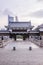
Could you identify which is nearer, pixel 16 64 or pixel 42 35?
pixel 16 64

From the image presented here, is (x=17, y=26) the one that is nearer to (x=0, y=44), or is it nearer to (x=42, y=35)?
(x=42, y=35)

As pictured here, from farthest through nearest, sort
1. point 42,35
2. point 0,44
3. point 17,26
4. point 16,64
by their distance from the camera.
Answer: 1. point 17,26
2. point 42,35
3. point 0,44
4. point 16,64

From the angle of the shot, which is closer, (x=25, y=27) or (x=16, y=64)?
(x=16, y=64)

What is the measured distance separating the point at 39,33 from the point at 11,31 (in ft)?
27.4

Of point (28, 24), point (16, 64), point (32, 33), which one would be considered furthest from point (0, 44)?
point (28, 24)

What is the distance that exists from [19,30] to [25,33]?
2518mm

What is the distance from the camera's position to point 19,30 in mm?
45688

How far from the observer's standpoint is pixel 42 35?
43750 millimetres

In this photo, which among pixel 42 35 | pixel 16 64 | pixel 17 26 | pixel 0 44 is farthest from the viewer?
pixel 17 26

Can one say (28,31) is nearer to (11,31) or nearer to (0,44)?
(11,31)

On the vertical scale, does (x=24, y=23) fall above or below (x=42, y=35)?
above

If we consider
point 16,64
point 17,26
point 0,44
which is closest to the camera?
point 16,64

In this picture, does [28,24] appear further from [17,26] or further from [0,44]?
[0,44]

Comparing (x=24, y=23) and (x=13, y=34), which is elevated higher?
(x=24, y=23)
